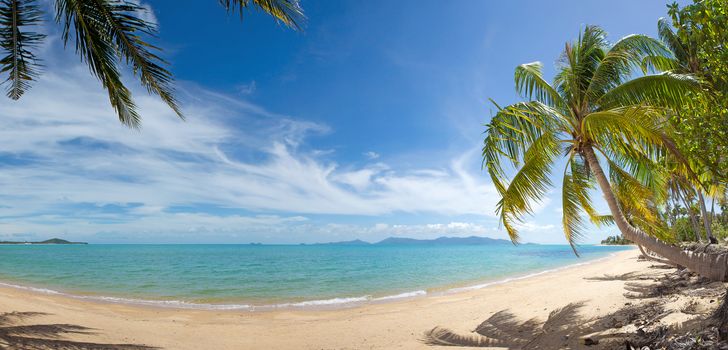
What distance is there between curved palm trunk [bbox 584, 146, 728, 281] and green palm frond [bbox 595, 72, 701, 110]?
1.19 metres

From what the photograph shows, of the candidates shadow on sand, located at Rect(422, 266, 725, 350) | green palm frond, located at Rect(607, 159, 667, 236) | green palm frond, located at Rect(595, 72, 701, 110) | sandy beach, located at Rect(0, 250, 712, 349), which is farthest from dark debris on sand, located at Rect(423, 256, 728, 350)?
green palm frond, located at Rect(595, 72, 701, 110)

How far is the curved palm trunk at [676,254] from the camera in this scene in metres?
5.08

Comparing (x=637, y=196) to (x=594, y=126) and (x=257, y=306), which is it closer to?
(x=594, y=126)

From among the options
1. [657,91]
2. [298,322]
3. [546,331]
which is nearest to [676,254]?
[546,331]

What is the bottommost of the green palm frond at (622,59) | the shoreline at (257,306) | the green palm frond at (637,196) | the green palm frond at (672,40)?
the shoreline at (257,306)

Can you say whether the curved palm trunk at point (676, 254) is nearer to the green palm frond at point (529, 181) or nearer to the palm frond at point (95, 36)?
the green palm frond at point (529, 181)

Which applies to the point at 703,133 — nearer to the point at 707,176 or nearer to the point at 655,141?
the point at 707,176

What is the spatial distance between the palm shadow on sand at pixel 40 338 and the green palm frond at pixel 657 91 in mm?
10190

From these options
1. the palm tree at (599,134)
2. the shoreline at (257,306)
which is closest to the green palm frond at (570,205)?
the palm tree at (599,134)

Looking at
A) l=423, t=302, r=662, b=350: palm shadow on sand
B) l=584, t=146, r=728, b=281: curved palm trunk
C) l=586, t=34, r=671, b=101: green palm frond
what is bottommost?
l=423, t=302, r=662, b=350: palm shadow on sand

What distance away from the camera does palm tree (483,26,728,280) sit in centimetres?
554

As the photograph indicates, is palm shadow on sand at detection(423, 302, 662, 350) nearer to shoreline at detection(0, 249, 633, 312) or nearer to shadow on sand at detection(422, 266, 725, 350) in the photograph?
shadow on sand at detection(422, 266, 725, 350)

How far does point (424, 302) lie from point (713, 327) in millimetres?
11072

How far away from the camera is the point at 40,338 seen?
586 cm
